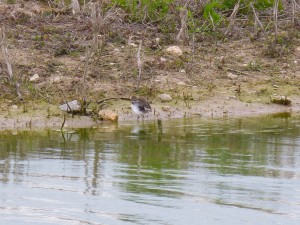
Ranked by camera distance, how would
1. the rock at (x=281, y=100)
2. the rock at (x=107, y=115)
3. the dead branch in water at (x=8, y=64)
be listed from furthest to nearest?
the rock at (x=281, y=100)
the dead branch in water at (x=8, y=64)
the rock at (x=107, y=115)

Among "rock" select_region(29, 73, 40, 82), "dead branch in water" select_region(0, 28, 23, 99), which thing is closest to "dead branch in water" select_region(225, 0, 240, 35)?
"rock" select_region(29, 73, 40, 82)

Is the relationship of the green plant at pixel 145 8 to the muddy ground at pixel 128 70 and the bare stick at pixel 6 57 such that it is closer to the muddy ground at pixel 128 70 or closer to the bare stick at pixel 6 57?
the muddy ground at pixel 128 70

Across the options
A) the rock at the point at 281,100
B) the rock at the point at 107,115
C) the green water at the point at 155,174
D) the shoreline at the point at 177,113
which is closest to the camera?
the green water at the point at 155,174

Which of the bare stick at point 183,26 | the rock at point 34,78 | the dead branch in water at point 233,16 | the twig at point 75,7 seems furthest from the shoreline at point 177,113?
the twig at point 75,7

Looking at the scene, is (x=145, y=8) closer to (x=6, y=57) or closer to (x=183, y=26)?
(x=183, y=26)

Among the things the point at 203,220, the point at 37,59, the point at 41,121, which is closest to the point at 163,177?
the point at 203,220

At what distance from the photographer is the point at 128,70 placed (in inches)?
495

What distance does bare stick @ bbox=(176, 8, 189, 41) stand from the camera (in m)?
13.3

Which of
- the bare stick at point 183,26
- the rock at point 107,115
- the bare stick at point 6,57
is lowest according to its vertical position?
the rock at point 107,115

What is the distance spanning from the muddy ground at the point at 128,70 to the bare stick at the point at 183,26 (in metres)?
0.10

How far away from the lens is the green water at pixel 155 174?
23.1 feet

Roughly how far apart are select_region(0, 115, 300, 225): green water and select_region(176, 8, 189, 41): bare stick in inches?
86.7

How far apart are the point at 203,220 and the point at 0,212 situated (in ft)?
4.78

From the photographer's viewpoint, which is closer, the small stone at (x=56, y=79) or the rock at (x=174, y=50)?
the small stone at (x=56, y=79)
